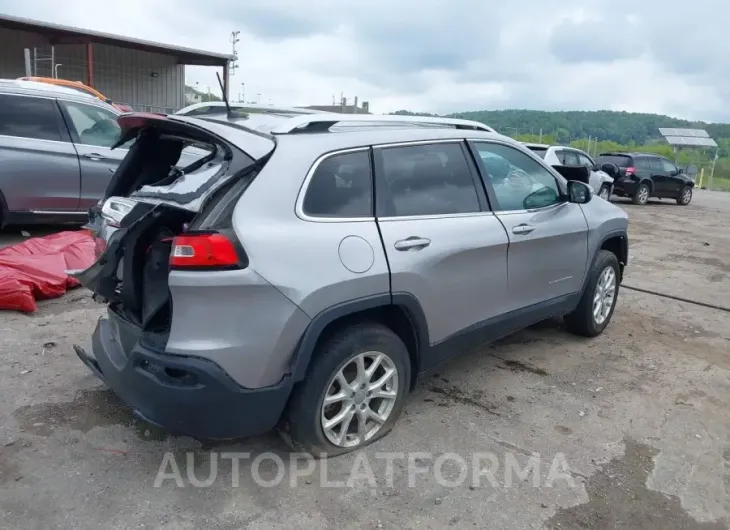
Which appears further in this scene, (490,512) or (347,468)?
(347,468)

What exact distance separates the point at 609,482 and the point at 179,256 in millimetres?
2392

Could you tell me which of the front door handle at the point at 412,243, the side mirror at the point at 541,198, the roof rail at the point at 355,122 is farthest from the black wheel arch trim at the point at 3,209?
the side mirror at the point at 541,198

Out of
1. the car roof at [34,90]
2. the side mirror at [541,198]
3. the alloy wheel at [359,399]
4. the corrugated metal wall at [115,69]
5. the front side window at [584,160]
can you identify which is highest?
the corrugated metal wall at [115,69]

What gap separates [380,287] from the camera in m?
2.98

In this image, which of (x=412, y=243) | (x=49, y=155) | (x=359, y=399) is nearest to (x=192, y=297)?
(x=359, y=399)

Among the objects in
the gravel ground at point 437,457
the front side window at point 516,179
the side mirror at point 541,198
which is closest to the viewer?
the gravel ground at point 437,457

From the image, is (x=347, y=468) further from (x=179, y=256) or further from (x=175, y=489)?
(x=179, y=256)

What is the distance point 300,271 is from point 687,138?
34.8 metres

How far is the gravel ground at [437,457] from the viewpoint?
271 centimetres

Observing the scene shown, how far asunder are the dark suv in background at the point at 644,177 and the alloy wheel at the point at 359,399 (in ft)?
55.6

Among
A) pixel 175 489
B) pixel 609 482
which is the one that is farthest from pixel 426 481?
pixel 175 489

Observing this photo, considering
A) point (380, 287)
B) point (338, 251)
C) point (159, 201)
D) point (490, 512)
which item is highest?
point (159, 201)

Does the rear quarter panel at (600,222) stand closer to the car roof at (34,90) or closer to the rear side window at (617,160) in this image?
Result: the car roof at (34,90)

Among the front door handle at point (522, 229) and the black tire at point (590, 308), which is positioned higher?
the front door handle at point (522, 229)
